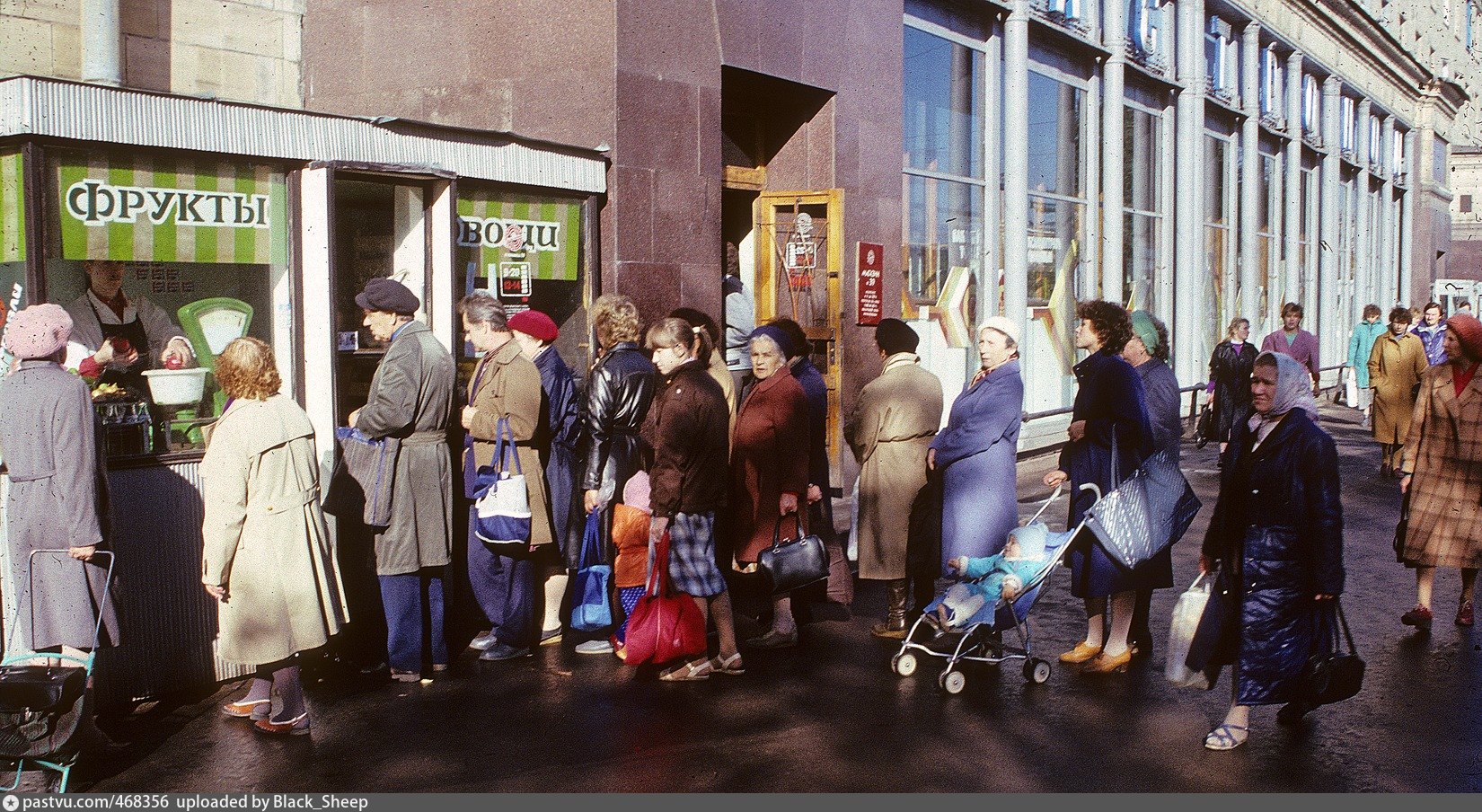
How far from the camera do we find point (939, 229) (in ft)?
49.2

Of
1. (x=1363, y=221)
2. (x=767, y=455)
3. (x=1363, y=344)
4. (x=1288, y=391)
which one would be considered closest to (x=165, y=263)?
(x=767, y=455)

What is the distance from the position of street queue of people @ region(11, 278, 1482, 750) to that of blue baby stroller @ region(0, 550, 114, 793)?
0.40m

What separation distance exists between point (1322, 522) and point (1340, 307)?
29.3 metres

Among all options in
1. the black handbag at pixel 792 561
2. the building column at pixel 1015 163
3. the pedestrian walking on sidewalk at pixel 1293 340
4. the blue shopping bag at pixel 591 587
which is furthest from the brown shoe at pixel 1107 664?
the pedestrian walking on sidewalk at pixel 1293 340

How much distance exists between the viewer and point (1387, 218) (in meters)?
36.3

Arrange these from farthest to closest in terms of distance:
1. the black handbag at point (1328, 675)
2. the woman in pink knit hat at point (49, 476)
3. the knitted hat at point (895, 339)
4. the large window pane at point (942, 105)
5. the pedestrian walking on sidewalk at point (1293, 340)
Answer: the pedestrian walking on sidewalk at point (1293, 340), the large window pane at point (942, 105), the knitted hat at point (895, 339), the black handbag at point (1328, 675), the woman in pink knit hat at point (49, 476)

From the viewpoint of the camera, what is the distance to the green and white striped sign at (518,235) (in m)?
8.78

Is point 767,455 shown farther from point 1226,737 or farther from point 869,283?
point 869,283

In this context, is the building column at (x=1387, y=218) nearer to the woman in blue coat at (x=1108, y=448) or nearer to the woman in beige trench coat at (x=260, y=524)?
the woman in blue coat at (x=1108, y=448)

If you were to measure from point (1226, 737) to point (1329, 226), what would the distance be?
2748cm

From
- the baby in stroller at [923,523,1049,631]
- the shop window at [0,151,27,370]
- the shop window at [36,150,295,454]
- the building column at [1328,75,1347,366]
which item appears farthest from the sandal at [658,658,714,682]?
the building column at [1328,75,1347,366]

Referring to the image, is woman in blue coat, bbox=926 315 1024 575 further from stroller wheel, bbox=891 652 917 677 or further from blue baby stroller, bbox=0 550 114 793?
blue baby stroller, bbox=0 550 114 793

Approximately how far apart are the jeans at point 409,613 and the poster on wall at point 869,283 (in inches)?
239

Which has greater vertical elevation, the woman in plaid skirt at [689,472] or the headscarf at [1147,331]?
the headscarf at [1147,331]
